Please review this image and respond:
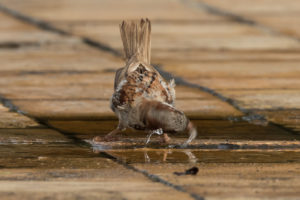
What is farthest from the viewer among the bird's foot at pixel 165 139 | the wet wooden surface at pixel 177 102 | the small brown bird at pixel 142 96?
the bird's foot at pixel 165 139

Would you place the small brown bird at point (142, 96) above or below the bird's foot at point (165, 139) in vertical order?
above

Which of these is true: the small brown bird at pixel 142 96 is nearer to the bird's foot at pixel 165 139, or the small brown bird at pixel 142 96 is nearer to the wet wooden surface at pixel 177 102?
the bird's foot at pixel 165 139

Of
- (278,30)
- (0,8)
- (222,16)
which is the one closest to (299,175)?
(278,30)

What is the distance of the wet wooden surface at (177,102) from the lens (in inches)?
259

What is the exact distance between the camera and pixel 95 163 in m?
7.27

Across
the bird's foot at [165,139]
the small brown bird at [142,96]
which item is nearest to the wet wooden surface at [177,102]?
the bird's foot at [165,139]

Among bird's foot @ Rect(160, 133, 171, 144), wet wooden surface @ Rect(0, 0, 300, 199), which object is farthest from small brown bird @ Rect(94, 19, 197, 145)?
wet wooden surface @ Rect(0, 0, 300, 199)

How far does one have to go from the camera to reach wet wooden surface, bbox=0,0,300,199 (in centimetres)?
657

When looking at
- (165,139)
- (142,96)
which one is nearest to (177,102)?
(165,139)

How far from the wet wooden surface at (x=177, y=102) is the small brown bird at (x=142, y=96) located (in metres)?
0.29

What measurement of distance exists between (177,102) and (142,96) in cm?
252

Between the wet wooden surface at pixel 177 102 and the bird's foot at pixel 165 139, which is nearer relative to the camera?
the wet wooden surface at pixel 177 102

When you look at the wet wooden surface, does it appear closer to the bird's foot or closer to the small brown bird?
the bird's foot

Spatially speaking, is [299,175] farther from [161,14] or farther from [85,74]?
[161,14]
